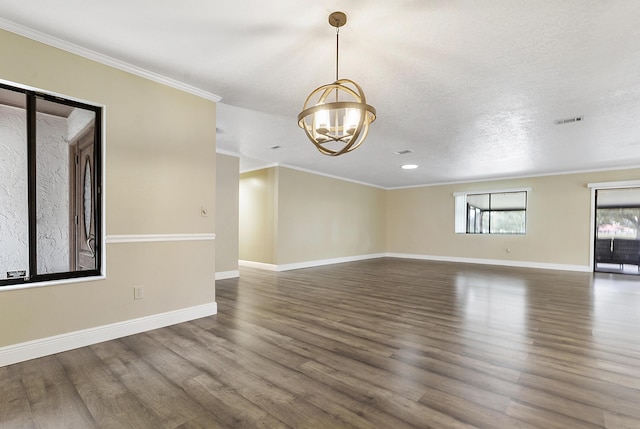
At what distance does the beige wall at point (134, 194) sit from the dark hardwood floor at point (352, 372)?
1.04 feet

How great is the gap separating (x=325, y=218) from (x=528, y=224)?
17.8 feet

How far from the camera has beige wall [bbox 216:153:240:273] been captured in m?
5.69

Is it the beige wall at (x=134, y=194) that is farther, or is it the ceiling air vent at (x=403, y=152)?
A: the ceiling air vent at (x=403, y=152)

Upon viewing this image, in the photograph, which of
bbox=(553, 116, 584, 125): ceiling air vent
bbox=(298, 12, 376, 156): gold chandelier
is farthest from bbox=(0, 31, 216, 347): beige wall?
bbox=(553, 116, 584, 125): ceiling air vent

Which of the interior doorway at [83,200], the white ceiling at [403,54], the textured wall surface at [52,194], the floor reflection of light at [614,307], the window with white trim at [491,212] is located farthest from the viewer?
the window with white trim at [491,212]

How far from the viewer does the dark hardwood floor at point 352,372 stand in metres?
1.64

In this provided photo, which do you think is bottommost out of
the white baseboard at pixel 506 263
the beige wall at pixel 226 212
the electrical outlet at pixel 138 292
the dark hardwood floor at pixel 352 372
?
the white baseboard at pixel 506 263

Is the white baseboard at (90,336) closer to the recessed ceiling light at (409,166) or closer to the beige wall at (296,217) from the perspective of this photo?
the beige wall at (296,217)

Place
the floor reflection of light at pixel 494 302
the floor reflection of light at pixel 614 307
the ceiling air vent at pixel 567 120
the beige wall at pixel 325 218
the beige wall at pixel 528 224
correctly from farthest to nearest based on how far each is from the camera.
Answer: the beige wall at pixel 528 224 → the beige wall at pixel 325 218 → the ceiling air vent at pixel 567 120 → the floor reflection of light at pixel 494 302 → the floor reflection of light at pixel 614 307

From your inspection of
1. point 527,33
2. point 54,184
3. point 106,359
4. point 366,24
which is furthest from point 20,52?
point 527,33

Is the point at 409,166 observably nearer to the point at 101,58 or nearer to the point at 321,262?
the point at 321,262

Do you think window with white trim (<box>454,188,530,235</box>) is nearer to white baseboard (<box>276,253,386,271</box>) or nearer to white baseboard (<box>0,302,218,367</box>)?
white baseboard (<box>276,253,386,271</box>)

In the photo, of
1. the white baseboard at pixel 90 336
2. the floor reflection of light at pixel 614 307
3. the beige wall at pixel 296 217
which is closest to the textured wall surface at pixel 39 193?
the white baseboard at pixel 90 336

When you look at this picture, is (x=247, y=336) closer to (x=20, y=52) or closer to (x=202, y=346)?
(x=202, y=346)
